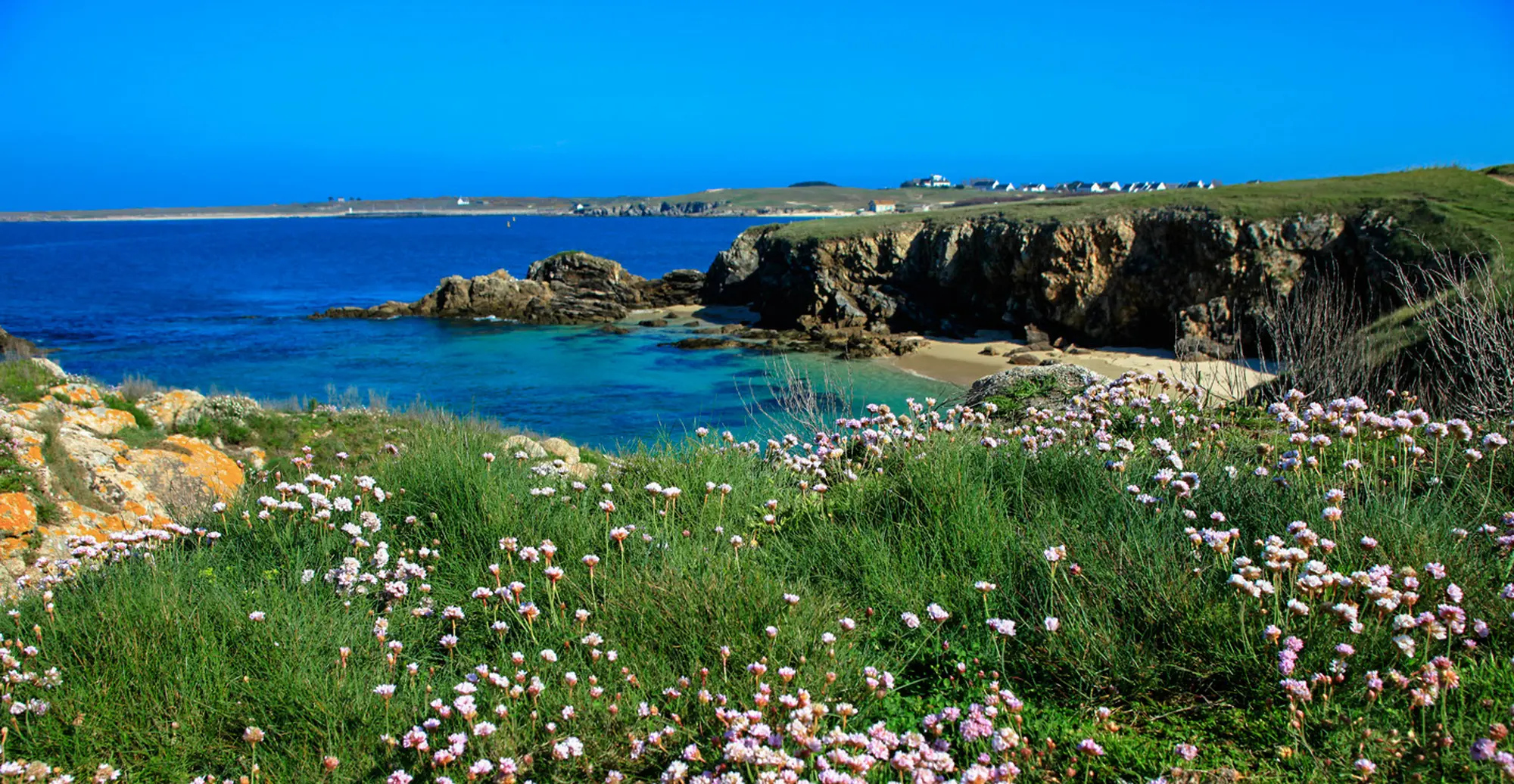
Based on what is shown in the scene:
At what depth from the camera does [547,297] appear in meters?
49.4

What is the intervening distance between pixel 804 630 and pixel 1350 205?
119 feet

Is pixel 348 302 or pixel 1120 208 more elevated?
pixel 1120 208

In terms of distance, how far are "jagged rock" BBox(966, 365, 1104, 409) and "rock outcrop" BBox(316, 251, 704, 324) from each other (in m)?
37.5

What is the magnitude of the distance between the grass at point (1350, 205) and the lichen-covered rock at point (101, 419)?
96.6 ft

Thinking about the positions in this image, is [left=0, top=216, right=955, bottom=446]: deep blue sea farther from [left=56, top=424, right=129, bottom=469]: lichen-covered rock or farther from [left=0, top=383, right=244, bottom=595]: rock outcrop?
[left=56, top=424, right=129, bottom=469]: lichen-covered rock

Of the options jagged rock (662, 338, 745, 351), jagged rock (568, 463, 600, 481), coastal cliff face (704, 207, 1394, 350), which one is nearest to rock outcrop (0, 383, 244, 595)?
jagged rock (568, 463, 600, 481)

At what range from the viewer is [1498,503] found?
4.80 metres

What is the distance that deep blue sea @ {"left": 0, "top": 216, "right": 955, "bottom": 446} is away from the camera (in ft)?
90.2

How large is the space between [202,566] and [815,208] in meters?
194

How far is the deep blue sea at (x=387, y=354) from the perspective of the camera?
27500mm

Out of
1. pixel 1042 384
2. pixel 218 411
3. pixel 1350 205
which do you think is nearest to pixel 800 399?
pixel 1042 384

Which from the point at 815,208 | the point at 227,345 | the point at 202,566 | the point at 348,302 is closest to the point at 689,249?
the point at 348,302

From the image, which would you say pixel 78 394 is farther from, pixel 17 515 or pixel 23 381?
pixel 17 515

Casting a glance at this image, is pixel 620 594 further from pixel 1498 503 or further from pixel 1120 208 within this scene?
pixel 1120 208
